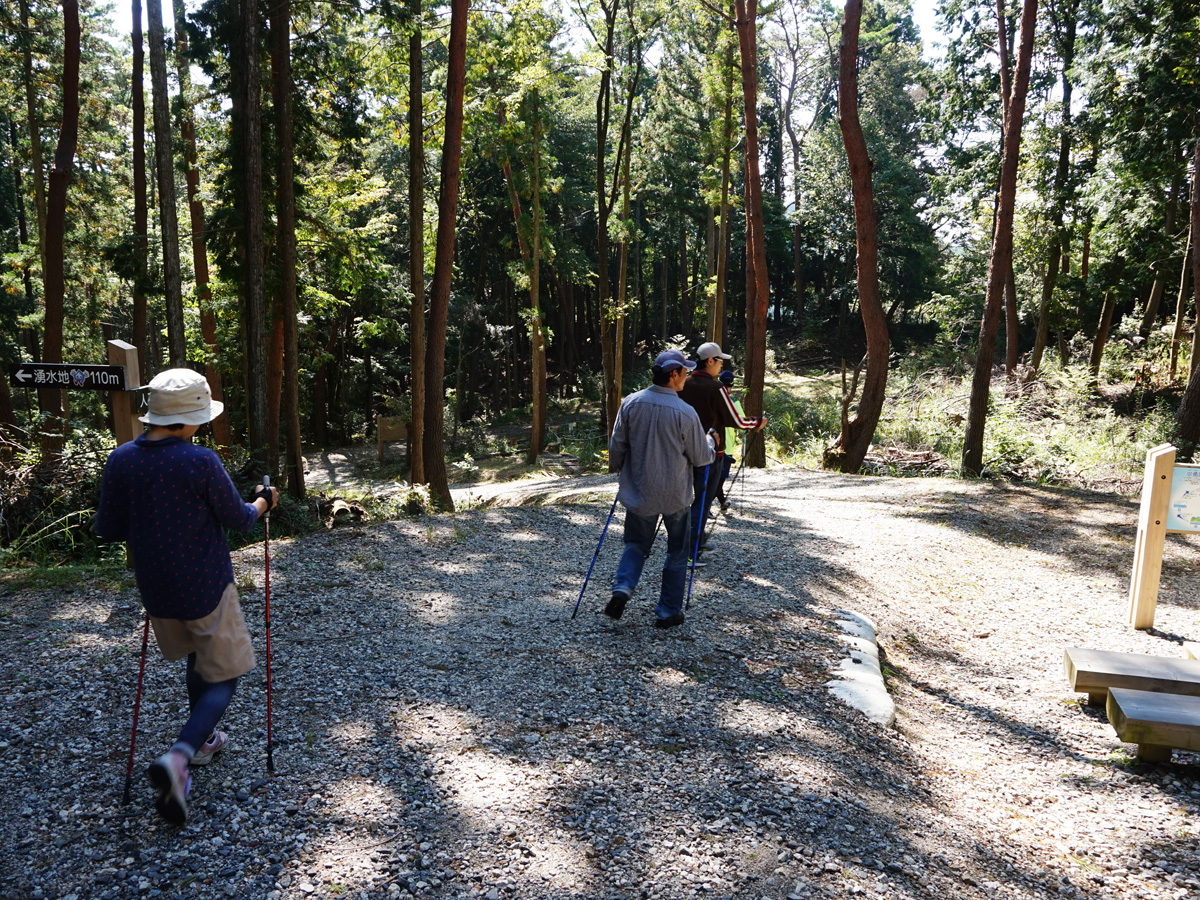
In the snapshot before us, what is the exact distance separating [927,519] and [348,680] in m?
9.30

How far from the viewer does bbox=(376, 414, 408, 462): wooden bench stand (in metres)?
28.7

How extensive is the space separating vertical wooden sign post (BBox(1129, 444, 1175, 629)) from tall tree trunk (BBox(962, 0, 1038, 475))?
696 cm

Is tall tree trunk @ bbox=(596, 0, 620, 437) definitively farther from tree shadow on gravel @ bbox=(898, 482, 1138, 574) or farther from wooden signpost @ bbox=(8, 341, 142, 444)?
wooden signpost @ bbox=(8, 341, 142, 444)

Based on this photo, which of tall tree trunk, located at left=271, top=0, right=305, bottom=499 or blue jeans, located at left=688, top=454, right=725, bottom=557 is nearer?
blue jeans, located at left=688, top=454, right=725, bottom=557

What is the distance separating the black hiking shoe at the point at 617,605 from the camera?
5.86 meters

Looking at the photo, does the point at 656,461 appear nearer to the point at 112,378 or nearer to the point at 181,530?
the point at 181,530

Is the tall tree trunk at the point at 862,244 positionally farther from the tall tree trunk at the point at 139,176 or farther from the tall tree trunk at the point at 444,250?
the tall tree trunk at the point at 139,176

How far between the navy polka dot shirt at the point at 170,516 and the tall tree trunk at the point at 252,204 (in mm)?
9520

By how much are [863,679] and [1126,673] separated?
1.85 m

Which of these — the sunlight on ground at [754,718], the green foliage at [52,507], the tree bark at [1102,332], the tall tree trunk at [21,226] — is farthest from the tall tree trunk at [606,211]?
the sunlight on ground at [754,718]

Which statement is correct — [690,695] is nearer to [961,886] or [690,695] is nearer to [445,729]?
[445,729]

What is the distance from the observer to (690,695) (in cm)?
504

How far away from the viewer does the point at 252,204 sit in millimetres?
12531

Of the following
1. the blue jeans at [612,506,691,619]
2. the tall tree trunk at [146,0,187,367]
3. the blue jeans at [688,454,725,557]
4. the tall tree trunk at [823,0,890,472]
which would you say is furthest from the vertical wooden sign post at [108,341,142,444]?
the tall tree trunk at [823,0,890,472]
